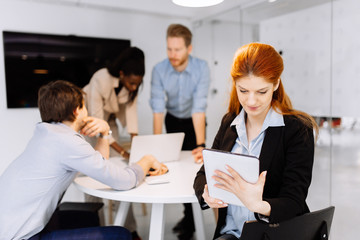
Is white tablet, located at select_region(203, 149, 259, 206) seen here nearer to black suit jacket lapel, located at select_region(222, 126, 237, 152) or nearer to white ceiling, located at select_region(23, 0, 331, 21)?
black suit jacket lapel, located at select_region(222, 126, 237, 152)

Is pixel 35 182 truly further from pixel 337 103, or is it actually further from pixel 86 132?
pixel 337 103

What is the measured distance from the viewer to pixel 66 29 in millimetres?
3637

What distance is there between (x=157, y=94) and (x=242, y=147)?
148cm

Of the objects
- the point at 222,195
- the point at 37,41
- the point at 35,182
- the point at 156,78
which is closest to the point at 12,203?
the point at 35,182

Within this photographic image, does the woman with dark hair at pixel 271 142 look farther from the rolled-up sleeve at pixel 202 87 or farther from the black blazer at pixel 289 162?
the rolled-up sleeve at pixel 202 87

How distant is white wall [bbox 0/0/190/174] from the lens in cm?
334

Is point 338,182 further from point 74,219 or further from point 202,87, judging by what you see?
point 74,219

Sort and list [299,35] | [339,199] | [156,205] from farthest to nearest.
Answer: [299,35]
[339,199]
[156,205]

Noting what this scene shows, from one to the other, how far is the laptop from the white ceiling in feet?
5.96

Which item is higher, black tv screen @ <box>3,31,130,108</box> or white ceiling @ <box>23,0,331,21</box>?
white ceiling @ <box>23,0,331,21</box>

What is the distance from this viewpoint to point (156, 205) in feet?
5.45

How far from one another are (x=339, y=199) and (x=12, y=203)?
253 cm

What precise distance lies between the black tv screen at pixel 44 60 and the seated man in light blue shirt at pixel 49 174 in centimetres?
207

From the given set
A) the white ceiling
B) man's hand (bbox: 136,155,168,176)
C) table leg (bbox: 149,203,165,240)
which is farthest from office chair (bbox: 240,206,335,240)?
the white ceiling
